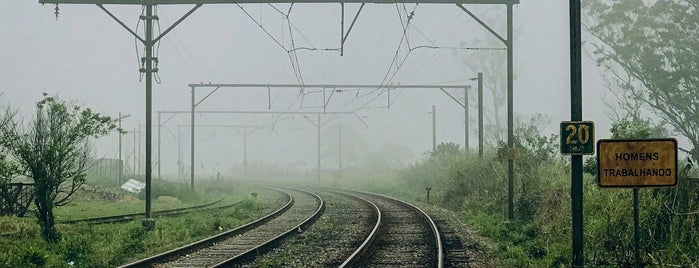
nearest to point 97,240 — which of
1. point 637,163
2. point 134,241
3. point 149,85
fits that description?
point 134,241

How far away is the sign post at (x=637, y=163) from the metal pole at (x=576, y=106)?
4.41 feet

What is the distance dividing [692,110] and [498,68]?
81.8ft

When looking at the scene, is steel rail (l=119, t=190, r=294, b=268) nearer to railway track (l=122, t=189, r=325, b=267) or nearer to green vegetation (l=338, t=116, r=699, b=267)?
railway track (l=122, t=189, r=325, b=267)

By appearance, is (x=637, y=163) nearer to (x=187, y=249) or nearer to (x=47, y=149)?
(x=187, y=249)

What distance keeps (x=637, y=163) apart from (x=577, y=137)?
131 centimetres

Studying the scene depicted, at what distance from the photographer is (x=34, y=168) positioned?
17.1m

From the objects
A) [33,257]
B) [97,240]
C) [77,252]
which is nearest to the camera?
[33,257]

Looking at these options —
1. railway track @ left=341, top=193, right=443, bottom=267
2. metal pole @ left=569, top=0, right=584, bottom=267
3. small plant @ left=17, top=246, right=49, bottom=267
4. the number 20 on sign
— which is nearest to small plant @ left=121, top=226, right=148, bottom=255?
small plant @ left=17, top=246, right=49, bottom=267

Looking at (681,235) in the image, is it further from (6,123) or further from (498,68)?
(498,68)

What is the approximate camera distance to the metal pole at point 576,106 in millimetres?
10641

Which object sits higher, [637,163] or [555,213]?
[637,163]

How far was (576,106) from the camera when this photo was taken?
1065cm

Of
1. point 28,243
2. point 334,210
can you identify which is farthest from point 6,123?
point 334,210

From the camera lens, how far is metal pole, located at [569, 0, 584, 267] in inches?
419
